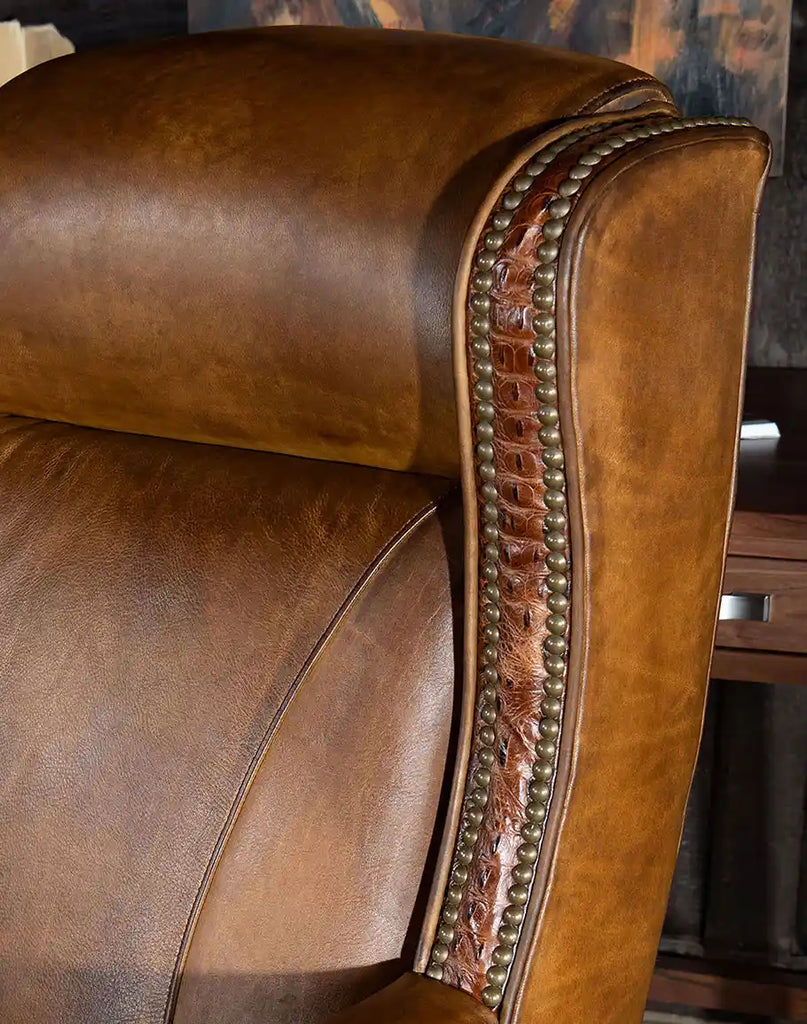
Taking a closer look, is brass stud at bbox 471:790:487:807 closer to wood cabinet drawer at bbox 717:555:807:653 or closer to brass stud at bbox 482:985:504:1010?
brass stud at bbox 482:985:504:1010

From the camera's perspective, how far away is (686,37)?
1.23 metres

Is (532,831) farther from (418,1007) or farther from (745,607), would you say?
(745,607)

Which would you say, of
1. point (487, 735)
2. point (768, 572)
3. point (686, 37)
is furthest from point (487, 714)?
point (686, 37)

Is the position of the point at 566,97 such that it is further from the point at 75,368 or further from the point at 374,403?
the point at 75,368

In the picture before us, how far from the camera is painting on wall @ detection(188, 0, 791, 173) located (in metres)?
1.22

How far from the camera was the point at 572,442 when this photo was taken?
1.50ft

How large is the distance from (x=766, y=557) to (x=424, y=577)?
0.34 meters

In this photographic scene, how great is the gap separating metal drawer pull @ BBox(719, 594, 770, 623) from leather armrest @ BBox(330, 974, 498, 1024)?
41cm

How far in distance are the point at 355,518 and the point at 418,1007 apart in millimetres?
229

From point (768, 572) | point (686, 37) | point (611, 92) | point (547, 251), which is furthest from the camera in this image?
point (686, 37)

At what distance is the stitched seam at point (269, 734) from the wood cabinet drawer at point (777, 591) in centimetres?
32

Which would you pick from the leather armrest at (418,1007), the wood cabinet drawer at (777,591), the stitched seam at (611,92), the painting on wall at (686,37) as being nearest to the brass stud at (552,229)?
the stitched seam at (611,92)

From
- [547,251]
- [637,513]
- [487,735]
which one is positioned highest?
[547,251]

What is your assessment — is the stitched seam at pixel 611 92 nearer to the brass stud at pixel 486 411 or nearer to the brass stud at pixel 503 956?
the brass stud at pixel 486 411
